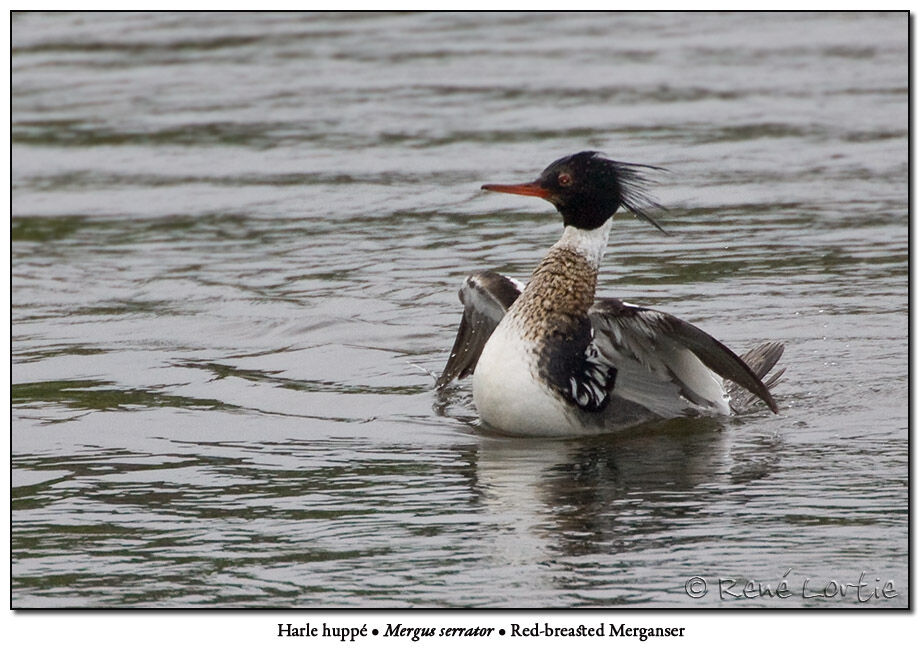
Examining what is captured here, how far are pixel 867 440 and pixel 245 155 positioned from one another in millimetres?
8102

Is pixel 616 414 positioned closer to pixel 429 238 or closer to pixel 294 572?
pixel 294 572

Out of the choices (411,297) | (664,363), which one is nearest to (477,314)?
(664,363)

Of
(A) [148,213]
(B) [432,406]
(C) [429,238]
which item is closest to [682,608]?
(B) [432,406]

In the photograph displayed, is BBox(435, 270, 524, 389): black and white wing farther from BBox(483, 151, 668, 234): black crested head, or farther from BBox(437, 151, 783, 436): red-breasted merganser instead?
BBox(483, 151, 668, 234): black crested head

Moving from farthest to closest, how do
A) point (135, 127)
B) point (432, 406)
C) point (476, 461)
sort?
point (135, 127), point (432, 406), point (476, 461)

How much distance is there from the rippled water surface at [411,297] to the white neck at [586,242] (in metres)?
0.92

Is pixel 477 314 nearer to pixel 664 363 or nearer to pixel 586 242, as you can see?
pixel 586 242

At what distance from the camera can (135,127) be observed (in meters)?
15.5

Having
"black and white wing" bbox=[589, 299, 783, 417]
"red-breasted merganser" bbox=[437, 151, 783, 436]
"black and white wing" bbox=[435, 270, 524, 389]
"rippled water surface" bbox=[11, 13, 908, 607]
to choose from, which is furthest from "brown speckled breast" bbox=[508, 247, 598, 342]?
"rippled water surface" bbox=[11, 13, 908, 607]

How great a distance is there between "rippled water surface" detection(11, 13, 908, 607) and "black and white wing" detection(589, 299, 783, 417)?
174 millimetres

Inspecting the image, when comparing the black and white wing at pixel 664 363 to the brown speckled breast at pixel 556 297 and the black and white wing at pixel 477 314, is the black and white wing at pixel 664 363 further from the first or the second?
the black and white wing at pixel 477 314

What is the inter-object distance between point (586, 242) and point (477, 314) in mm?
850

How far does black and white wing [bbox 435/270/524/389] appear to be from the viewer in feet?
27.5

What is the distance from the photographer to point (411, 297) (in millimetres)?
10406
